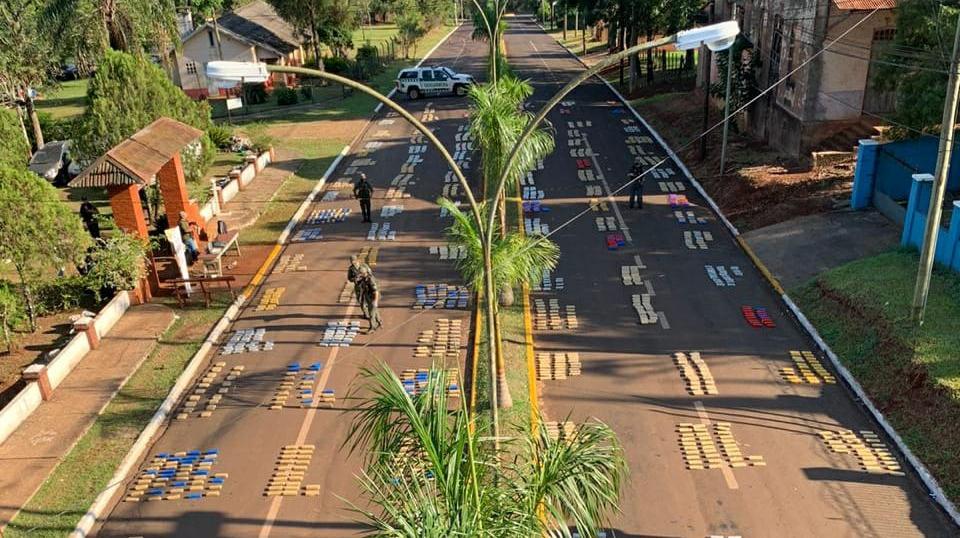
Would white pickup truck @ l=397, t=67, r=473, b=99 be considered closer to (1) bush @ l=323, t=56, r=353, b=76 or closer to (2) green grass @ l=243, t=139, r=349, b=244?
(1) bush @ l=323, t=56, r=353, b=76

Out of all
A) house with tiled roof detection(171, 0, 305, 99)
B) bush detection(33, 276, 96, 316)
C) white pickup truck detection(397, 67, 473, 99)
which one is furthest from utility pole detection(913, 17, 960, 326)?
house with tiled roof detection(171, 0, 305, 99)

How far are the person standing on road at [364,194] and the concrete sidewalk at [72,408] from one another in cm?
735

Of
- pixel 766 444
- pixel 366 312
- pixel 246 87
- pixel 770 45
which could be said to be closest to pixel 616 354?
pixel 766 444

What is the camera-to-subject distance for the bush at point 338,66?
52.7m

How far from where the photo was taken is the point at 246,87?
1822 inches

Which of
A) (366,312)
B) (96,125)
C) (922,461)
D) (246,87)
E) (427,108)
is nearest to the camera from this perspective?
(922,461)

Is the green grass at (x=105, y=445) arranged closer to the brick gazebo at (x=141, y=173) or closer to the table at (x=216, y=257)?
the table at (x=216, y=257)

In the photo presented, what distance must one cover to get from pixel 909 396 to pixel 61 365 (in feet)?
53.3

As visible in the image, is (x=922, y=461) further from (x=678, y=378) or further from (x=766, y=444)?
(x=678, y=378)

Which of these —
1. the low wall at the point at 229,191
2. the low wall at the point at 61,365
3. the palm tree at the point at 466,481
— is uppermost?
the palm tree at the point at 466,481

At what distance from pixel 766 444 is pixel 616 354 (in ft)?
12.3

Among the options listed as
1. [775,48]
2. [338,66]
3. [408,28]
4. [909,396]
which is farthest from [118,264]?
[408,28]

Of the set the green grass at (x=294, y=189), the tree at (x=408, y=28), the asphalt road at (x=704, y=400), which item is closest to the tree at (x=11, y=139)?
the green grass at (x=294, y=189)

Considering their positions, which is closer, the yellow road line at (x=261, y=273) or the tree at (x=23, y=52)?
the yellow road line at (x=261, y=273)
